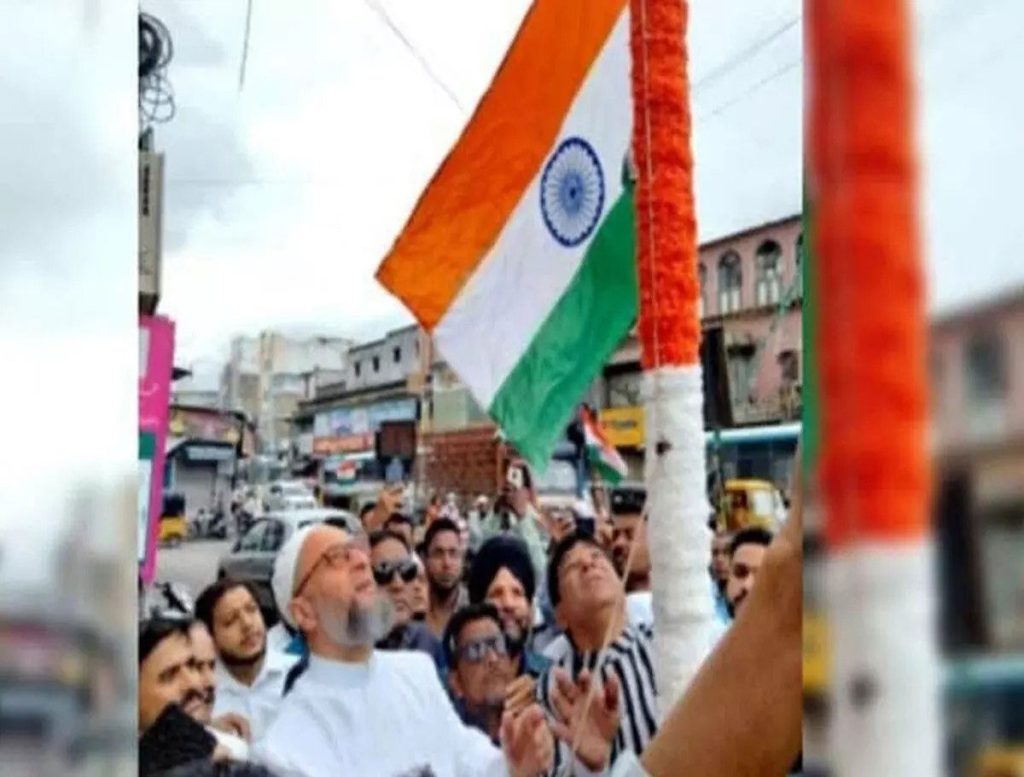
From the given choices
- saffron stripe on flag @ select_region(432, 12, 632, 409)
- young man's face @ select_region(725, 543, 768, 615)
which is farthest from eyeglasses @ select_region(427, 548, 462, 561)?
young man's face @ select_region(725, 543, 768, 615)

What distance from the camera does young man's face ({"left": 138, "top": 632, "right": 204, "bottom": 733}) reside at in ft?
4.25

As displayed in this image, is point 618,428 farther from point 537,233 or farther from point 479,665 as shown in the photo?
point 537,233

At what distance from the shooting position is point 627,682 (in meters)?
1.54

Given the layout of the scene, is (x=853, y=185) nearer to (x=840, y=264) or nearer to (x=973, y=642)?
(x=840, y=264)

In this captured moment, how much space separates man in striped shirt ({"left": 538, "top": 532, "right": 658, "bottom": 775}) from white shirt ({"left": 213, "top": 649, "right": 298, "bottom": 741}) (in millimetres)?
432

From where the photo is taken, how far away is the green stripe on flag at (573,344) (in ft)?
6.40

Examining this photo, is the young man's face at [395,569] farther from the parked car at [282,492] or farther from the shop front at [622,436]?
the parked car at [282,492]

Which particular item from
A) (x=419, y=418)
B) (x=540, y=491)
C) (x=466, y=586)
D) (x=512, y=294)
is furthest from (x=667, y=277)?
(x=419, y=418)

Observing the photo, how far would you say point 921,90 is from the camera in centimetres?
40

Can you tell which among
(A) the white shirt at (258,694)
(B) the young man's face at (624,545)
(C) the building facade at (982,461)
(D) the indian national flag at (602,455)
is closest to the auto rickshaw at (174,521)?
(A) the white shirt at (258,694)

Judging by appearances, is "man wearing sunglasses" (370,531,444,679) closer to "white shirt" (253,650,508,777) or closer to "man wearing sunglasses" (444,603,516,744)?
"man wearing sunglasses" (444,603,516,744)

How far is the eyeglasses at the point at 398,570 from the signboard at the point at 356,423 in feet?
7.61

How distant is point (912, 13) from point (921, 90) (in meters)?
0.02

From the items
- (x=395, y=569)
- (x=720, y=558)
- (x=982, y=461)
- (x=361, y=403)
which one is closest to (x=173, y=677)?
(x=720, y=558)
